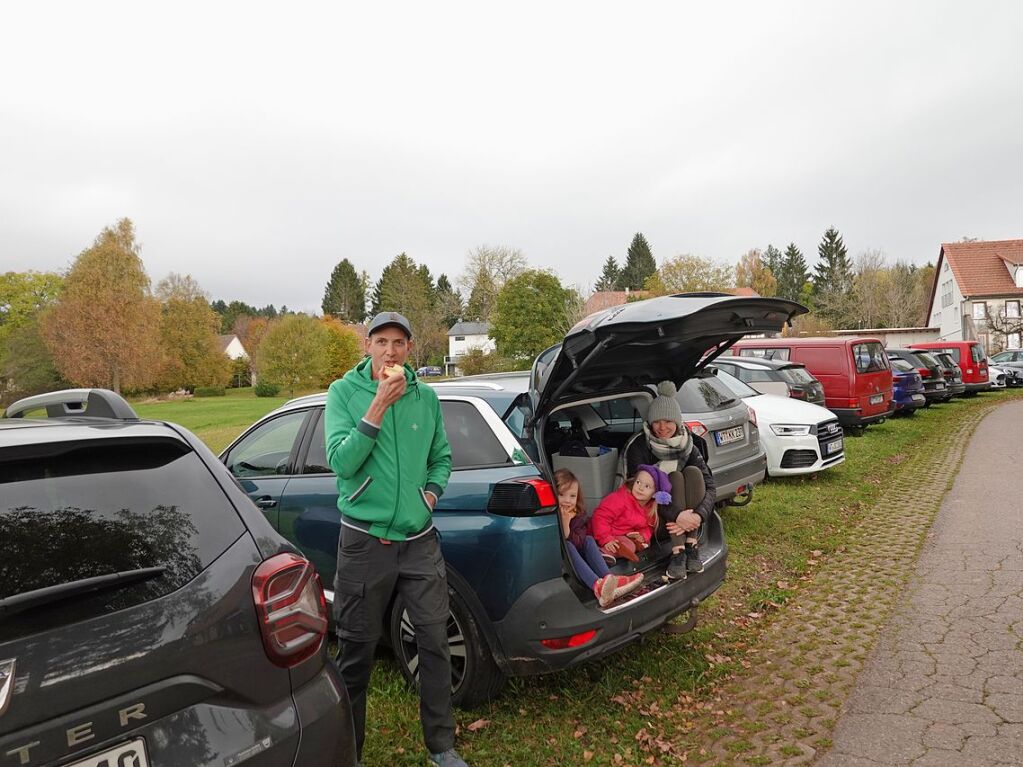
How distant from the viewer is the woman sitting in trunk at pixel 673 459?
4.29 m

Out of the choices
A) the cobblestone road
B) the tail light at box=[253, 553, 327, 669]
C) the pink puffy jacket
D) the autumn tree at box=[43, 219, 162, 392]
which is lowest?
the cobblestone road

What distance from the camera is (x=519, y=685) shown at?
3.75 m

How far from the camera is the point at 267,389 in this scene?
5634 cm

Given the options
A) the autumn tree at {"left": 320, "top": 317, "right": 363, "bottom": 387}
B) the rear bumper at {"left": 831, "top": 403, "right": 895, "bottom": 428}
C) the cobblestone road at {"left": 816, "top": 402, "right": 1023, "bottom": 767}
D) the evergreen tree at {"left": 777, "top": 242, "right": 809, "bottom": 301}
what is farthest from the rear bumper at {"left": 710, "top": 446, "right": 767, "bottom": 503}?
the evergreen tree at {"left": 777, "top": 242, "right": 809, "bottom": 301}

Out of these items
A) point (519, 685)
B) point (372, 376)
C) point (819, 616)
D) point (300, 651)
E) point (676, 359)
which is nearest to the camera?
point (300, 651)

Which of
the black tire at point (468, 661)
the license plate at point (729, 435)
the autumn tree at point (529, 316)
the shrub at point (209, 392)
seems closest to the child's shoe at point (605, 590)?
the black tire at point (468, 661)

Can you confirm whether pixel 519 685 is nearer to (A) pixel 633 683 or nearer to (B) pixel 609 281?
(A) pixel 633 683

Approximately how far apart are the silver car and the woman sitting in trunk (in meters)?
1.88

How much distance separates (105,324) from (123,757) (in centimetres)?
5566

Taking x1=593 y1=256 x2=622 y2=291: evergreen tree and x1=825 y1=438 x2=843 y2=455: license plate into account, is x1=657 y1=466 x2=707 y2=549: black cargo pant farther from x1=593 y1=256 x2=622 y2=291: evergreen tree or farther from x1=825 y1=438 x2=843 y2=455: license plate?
x1=593 y1=256 x2=622 y2=291: evergreen tree

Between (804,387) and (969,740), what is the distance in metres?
9.02

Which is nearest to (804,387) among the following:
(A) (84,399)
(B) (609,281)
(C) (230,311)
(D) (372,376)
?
(D) (372,376)

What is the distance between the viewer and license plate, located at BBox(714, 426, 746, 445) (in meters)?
6.64

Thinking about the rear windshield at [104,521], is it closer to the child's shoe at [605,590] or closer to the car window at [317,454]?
the child's shoe at [605,590]
